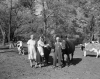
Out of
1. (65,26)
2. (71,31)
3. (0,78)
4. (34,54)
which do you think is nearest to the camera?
(0,78)

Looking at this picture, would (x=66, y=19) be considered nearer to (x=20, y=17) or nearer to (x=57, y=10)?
(x=57, y=10)

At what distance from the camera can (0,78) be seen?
5.66 meters

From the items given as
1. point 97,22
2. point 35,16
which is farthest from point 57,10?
point 97,22

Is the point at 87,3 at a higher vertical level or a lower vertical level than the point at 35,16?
higher

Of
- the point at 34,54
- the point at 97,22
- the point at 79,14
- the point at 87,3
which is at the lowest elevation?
the point at 34,54

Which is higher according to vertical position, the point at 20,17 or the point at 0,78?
the point at 20,17

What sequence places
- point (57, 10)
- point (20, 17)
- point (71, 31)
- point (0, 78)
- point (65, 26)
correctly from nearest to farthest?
point (0, 78), point (57, 10), point (65, 26), point (71, 31), point (20, 17)

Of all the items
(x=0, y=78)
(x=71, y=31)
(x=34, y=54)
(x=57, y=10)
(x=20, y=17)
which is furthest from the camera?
(x=20, y=17)

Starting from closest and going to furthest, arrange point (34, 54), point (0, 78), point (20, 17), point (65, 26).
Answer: point (0, 78)
point (34, 54)
point (65, 26)
point (20, 17)

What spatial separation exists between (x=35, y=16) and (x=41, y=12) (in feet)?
6.32

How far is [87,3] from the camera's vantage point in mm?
25031

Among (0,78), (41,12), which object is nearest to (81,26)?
(41,12)

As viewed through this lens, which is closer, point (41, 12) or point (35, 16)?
point (41, 12)

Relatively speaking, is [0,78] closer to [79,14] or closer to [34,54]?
[34,54]
